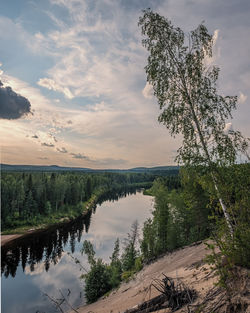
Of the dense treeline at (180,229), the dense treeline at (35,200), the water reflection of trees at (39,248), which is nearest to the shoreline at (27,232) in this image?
the water reflection of trees at (39,248)

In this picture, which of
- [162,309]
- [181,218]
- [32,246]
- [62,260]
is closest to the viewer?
[162,309]

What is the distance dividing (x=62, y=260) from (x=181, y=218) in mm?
18150

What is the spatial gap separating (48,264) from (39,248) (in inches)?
261

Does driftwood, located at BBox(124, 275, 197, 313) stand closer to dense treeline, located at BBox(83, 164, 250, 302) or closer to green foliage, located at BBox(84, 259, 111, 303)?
dense treeline, located at BBox(83, 164, 250, 302)

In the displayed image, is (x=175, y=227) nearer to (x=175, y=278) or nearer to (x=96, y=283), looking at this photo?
(x=96, y=283)

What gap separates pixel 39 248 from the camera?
3141 cm

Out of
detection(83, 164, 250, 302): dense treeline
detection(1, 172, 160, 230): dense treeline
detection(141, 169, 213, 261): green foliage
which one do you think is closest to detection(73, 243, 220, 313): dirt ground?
detection(83, 164, 250, 302): dense treeline

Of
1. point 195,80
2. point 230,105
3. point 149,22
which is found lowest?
point 230,105

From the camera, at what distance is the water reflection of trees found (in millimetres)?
26109

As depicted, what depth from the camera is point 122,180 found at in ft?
513

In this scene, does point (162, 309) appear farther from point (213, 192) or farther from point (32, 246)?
point (32, 246)

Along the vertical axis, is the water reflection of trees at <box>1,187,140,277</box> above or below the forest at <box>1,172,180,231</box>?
below

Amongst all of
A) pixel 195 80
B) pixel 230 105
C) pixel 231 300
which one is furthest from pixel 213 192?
pixel 195 80

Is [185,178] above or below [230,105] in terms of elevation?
below
